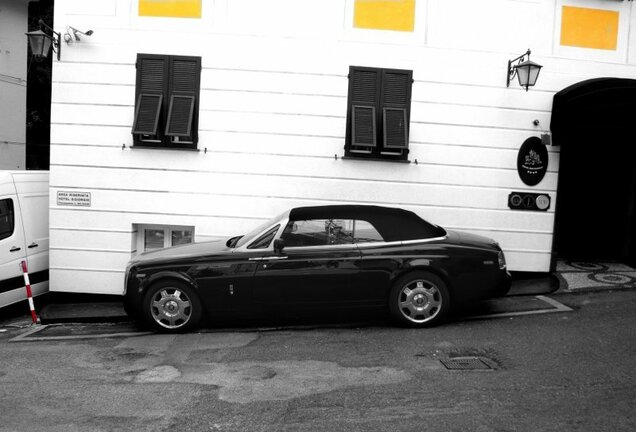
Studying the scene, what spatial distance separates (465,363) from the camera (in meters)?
6.55

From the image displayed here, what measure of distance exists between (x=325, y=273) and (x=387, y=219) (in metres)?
1.15

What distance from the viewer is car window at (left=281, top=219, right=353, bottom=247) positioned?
813cm

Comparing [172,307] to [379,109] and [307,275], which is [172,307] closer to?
[307,275]

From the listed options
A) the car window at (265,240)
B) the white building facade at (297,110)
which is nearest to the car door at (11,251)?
the white building facade at (297,110)

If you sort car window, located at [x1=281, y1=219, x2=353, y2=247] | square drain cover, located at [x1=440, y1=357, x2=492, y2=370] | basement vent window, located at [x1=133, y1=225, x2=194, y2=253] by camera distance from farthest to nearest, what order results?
basement vent window, located at [x1=133, y1=225, x2=194, y2=253]
car window, located at [x1=281, y1=219, x2=353, y2=247]
square drain cover, located at [x1=440, y1=357, x2=492, y2=370]

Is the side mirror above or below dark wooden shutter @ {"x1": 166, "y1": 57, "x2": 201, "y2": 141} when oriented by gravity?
below

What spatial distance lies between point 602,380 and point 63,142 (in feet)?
29.4

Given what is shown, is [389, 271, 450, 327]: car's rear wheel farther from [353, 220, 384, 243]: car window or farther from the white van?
the white van

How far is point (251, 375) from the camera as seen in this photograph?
634 centimetres

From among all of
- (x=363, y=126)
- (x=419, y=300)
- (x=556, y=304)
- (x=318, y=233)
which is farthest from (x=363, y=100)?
(x=556, y=304)

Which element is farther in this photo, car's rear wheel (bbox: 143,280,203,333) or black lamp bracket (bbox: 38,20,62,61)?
black lamp bracket (bbox: 38,20,62,61)

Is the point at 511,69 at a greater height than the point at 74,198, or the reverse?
the point at 511,69

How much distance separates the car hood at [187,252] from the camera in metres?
8.25

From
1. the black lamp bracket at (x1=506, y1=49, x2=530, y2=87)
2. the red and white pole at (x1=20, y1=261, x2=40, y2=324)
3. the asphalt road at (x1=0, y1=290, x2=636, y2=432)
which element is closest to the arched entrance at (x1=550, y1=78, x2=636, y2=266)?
the black lamp bracket at (x1=506, y1=49, x2=530, y2=87)
